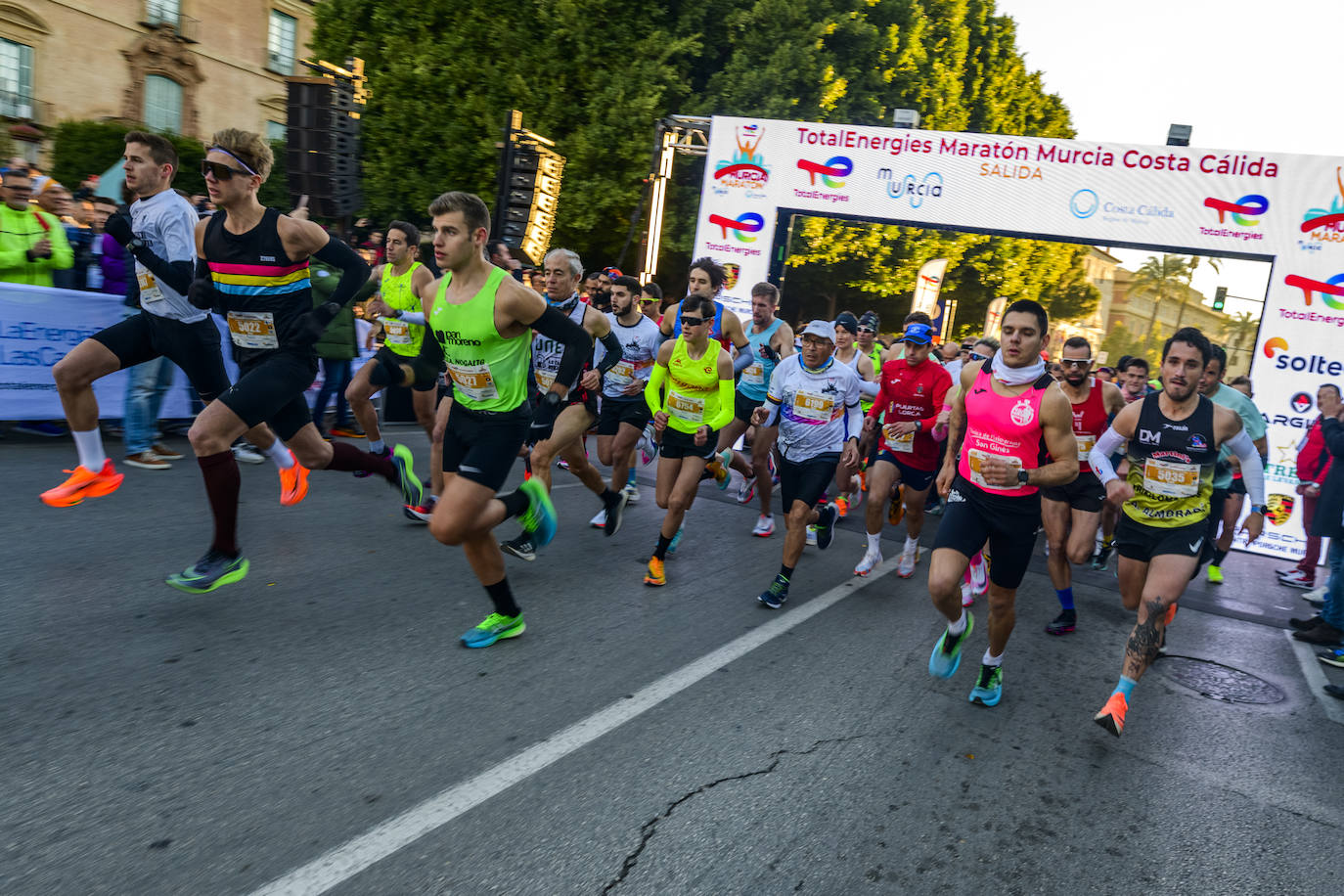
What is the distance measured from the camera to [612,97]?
64.9ft

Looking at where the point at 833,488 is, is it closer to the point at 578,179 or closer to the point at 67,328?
the point at 67,328

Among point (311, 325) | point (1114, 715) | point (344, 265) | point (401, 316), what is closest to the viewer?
point (1114, 715)

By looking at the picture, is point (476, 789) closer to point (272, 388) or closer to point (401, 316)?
point (272, 388)

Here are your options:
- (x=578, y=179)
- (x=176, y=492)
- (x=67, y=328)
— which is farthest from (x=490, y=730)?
(x=578, y=179)

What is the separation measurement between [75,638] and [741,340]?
558 centimetres

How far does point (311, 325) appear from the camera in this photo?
4.45 meters

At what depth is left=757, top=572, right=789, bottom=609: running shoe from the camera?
557 cm

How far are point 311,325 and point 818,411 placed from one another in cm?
331

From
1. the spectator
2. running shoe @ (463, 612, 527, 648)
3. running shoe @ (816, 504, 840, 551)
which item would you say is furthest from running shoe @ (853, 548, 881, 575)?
the spectator

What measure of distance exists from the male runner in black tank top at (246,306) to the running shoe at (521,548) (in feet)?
5.90

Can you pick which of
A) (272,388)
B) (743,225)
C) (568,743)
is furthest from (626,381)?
(743,225)

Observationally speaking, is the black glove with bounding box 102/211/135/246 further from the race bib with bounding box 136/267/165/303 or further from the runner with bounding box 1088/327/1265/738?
the runner with bounding box 1088/327/1265/738

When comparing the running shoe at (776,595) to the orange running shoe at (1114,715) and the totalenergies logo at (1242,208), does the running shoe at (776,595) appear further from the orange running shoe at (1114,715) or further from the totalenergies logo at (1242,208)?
the totalenergies logo at (1242,208)

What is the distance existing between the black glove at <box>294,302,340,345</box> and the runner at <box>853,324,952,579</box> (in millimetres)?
4086
